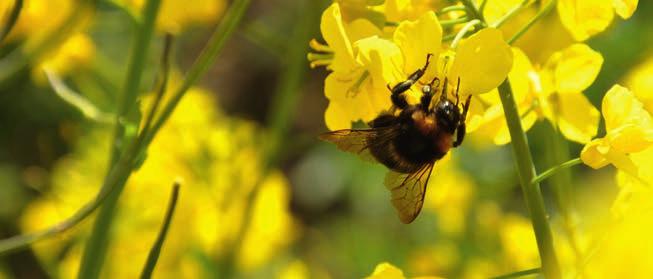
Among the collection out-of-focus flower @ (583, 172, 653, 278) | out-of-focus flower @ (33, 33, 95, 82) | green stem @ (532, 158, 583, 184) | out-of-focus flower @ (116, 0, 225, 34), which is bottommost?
out-of-focus flower @ (33, 33, 95, 82)

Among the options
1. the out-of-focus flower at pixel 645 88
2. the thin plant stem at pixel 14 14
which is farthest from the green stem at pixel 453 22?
the thin plant stem at pixel 14 14

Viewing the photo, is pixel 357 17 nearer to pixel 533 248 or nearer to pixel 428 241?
pixel 533 248

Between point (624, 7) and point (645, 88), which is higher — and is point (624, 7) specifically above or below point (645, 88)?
above

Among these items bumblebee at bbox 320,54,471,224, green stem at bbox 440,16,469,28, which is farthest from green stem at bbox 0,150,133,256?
green stem at bbox 440,16,469,28

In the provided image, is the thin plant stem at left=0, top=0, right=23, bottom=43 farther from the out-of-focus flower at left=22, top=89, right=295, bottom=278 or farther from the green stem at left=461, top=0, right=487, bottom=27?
the out-of-focus flower at left=22, top=89, right=295, bottom=278

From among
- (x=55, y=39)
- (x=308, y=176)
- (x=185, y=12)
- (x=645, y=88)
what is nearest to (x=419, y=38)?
(x=645, y=88)

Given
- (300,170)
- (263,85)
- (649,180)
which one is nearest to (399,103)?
(649,180)

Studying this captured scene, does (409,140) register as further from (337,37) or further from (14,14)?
(14,14)
